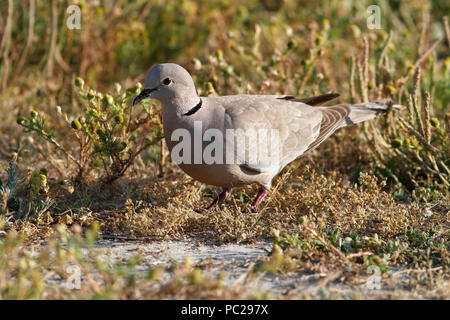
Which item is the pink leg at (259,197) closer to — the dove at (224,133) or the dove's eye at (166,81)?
the dove at (224,133)

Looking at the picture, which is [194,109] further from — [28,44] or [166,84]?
[28,44]

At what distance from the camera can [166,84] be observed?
4.10m

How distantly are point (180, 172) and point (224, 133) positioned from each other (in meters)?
1.00

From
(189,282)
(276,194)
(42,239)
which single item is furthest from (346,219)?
(42,239)

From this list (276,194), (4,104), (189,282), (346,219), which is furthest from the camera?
(4,104)

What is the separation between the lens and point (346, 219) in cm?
395

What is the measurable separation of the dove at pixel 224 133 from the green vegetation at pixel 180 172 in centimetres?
23

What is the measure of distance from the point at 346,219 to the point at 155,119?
1.69 meters

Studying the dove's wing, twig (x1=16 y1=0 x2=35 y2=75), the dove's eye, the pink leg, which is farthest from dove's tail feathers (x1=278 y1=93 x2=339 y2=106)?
twig (x1=16 y1=0 x2=35 y2=75)

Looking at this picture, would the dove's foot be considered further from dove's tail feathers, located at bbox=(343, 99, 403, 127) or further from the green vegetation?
dove's tail feathers, located at bbox=(343, 99, 403, 127)

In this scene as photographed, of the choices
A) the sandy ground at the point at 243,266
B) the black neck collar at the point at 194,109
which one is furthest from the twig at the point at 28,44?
the sandy ground at the point at 243,266

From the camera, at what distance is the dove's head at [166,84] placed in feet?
13.4

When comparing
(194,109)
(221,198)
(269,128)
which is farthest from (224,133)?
(221,198)
